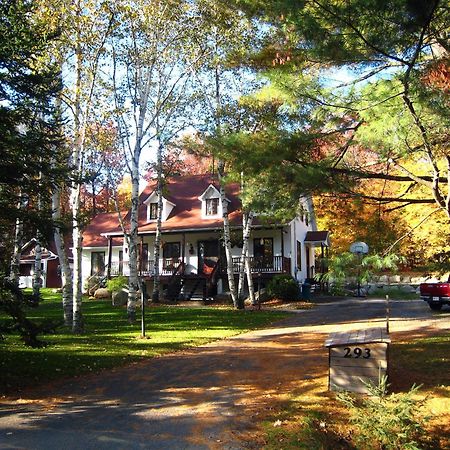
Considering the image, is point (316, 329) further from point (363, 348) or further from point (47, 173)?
point (47, 173)

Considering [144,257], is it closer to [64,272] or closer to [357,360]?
[64,272]

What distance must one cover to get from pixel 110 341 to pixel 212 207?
55.8 feet

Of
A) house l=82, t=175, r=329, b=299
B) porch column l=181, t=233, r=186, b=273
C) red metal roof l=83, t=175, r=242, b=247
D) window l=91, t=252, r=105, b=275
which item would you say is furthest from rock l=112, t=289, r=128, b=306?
window l=91, t=252, r=105, b=275

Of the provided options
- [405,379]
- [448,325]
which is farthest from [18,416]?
[448,325]

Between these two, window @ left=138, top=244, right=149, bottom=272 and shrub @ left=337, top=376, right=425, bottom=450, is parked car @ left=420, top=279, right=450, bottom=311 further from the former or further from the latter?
window @ left=138, top=244, right=149, bottom=272

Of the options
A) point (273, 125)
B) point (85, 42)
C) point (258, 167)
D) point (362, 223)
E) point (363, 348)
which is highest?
point (85, 42)

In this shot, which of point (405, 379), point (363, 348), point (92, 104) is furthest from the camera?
point (92, 104)

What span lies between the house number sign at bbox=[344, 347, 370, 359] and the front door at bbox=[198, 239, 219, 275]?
69.7ft

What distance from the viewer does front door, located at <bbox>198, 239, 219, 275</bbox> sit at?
2822 centimetres

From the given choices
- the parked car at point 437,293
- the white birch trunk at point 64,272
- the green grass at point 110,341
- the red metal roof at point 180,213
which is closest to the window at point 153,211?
the red metal roof at point 180,213

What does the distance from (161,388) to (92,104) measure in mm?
10076

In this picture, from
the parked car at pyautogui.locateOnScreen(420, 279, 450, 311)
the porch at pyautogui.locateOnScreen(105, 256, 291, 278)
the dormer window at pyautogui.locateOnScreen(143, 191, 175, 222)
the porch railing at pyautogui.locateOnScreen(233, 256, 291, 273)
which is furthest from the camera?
the dormer window at pyautogui.locateOnScreen(143, 191, 175, 222)

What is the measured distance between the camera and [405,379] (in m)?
7.27

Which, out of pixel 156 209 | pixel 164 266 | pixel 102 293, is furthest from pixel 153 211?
pixel 102 293
